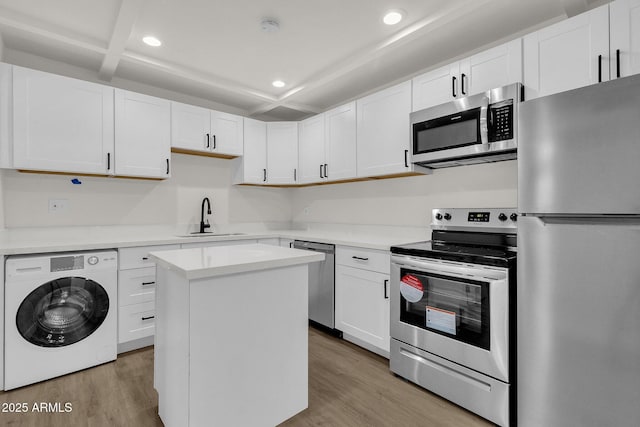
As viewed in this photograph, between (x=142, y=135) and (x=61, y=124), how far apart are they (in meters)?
0.60

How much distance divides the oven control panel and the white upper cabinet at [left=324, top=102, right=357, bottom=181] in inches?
38.0

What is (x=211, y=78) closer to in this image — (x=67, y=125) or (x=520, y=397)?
(x=67, y=125)

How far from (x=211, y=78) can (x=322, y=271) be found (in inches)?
89.4

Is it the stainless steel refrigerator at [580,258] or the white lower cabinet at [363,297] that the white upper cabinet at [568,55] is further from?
the white lower cabinet at [363,297]

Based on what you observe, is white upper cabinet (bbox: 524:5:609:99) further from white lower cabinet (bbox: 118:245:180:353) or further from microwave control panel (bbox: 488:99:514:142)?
white lower cabinet (bbox: 118:245:180:353)

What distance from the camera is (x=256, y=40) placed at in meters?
2.57

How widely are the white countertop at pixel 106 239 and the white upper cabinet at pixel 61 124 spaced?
0.61 m

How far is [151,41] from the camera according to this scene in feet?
8.40

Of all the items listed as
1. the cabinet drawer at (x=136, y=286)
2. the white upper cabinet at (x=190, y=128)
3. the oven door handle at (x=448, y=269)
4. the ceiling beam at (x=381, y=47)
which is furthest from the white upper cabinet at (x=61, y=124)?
the oven door handle at (x=448, y=269)

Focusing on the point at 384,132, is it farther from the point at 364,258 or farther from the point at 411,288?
the point at 411,288

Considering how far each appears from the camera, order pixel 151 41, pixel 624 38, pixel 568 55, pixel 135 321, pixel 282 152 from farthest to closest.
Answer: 1. pixel 282 152
2. pixel 135 321
3. pixel 151 41
4. pixel 568 55
5. pixel 624 38

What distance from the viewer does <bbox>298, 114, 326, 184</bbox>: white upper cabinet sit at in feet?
11.7

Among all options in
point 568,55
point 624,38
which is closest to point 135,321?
point 568,55

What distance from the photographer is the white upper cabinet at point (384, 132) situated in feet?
8.83
